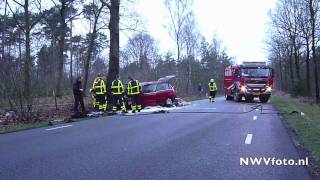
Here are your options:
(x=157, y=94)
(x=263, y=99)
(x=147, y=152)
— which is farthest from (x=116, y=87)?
(x=263, y=99)

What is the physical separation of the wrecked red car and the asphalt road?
1232 centimetres

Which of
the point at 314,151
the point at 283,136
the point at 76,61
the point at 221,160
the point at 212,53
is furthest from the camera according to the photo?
the point at 212,53

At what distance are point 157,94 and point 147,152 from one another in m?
18.2

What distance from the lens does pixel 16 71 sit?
19359 millimetres

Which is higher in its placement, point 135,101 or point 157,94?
point 157,94

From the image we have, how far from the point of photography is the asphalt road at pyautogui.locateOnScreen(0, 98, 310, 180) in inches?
305

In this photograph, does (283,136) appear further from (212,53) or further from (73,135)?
(212,53)

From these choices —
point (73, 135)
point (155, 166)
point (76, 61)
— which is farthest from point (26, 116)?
point (76, 61)

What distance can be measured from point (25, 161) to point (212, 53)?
93.8 metres

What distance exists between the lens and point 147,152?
9.89m

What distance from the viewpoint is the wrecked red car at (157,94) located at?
2777 cm

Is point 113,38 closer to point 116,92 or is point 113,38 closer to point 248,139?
point 116,92

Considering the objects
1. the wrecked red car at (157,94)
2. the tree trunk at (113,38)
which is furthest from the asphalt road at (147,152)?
the wrecked red car at (157,94)

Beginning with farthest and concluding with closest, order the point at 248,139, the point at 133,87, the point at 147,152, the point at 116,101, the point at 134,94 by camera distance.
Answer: the point at 116,101, the point at 133,87, the point at 134,94, the point at 248,139, the point at 147,152
